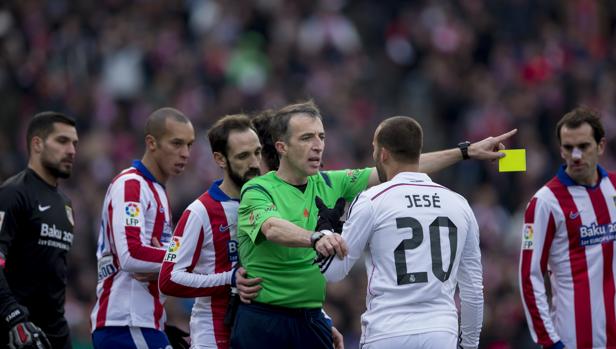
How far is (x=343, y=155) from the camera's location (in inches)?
734

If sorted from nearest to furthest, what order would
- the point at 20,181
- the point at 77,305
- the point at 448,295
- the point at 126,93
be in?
1. the point at 448,295
2. the point at 20,181
3. the point at 77,305
4. the point at 126,93

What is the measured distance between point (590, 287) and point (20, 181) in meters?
4.49

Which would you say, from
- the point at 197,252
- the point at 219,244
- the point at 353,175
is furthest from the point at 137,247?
the point at 353,175

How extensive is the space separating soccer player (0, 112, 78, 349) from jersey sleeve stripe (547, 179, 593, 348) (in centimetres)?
396

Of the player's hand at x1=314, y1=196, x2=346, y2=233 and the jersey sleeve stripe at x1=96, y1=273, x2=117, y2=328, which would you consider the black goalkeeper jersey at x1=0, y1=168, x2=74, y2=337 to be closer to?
the jersey sleeve stripe at x1=96, y1=273, x2=117, y2=328

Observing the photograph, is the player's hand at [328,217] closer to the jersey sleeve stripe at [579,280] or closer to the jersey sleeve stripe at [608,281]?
the jersey sleeve stripe at [579,280]

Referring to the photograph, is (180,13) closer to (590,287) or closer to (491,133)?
(491,133)

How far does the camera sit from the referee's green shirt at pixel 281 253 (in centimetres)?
776

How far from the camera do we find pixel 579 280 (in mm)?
8586

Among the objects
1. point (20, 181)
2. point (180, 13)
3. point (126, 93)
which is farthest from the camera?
point (180, 13)

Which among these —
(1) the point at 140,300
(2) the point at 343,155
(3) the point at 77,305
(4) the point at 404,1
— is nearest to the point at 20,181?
(1) the point at 140,300

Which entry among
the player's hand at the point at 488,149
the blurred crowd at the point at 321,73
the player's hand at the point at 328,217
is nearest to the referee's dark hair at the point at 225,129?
the player's hand at the point at 328,217

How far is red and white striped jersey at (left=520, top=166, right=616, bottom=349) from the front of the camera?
28.1ft

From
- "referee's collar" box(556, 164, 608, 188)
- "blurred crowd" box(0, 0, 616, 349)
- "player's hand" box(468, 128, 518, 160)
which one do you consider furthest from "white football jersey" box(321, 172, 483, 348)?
"blurred crowd" box(0, 0, 616, 349)
